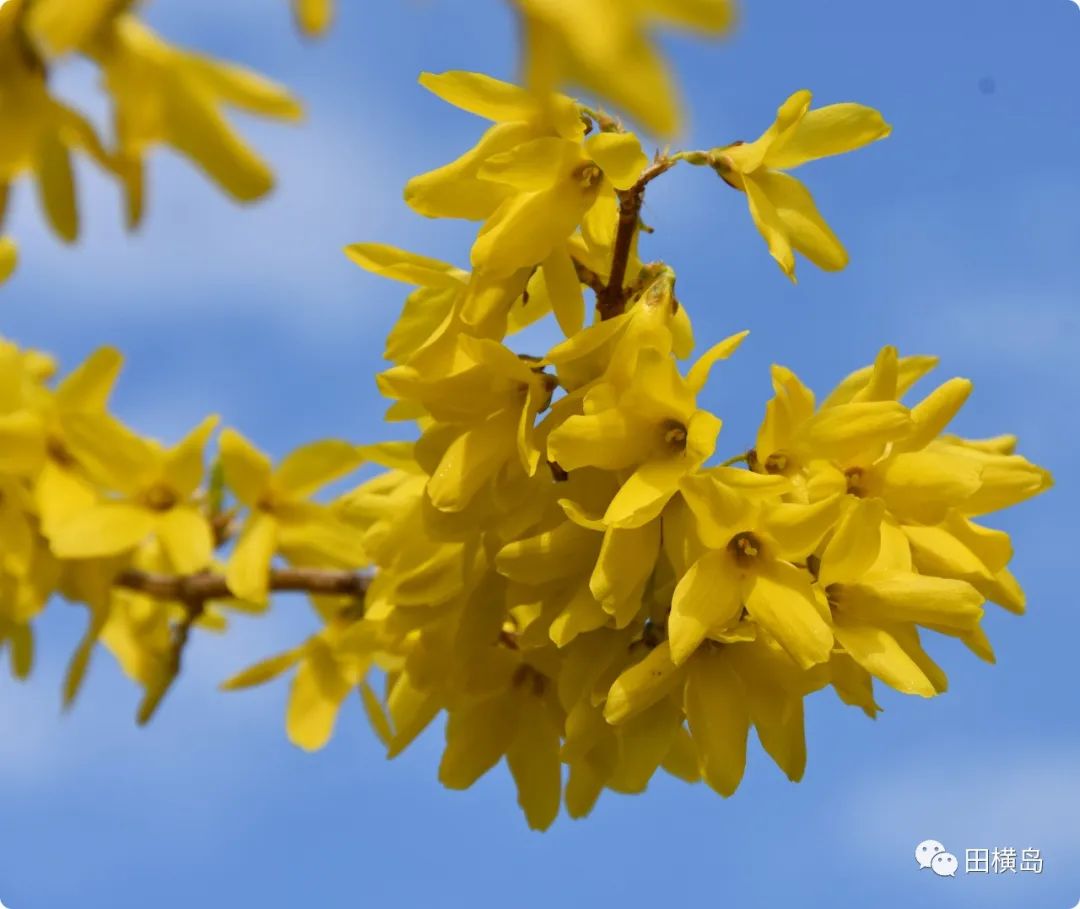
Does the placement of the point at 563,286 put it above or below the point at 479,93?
below

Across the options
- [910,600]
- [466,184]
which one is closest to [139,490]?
[466,184]

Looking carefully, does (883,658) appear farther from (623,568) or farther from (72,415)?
(72,415)

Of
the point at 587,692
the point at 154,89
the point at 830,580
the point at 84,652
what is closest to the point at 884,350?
the point at 830,580

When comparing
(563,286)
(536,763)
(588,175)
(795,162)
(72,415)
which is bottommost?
(536,763)

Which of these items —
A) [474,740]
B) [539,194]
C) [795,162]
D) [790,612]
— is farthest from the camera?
[474,740]

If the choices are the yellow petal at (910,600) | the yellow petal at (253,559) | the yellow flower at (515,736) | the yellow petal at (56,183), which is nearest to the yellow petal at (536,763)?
the yellow flower at (515,736)

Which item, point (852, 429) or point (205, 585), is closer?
point (852, 429)

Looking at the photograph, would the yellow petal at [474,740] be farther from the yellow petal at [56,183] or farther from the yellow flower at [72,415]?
the yellow petal at [56,183]
